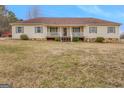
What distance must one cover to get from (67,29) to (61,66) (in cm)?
587

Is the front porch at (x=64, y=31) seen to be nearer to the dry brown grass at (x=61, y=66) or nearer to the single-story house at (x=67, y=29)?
the single-story house at (x=67, y=29)

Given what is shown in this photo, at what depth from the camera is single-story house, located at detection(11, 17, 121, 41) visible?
8644 millimetres

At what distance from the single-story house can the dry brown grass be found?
1377 mm

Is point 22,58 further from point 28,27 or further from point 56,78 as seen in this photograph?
point 28,27

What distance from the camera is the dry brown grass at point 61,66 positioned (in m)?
4.36

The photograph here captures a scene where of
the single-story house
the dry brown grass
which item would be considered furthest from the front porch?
the dry brown grass

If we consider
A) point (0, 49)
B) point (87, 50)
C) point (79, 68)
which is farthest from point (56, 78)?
point (0, 49)

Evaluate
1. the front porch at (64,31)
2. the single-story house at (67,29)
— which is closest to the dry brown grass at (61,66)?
the single-story house at (67,29)

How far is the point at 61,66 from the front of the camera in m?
5.27

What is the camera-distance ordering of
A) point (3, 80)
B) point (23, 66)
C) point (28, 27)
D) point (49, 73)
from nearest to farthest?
point (3, 80) < point (49, 73) < point (23, 66) < point (28, 27)

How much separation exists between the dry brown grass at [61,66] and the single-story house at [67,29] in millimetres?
1377

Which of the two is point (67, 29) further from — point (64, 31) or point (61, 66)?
point (61, 66)

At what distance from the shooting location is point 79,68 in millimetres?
5137
